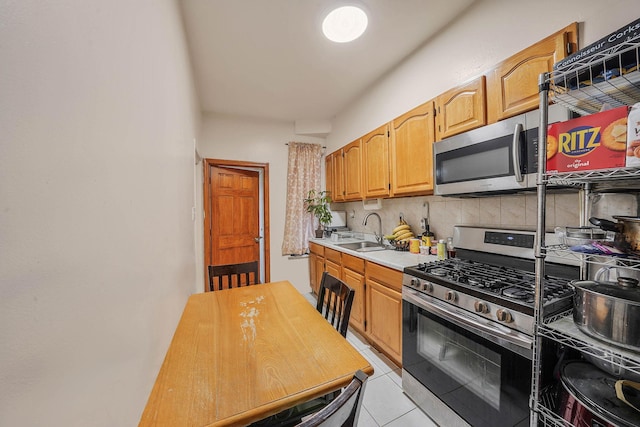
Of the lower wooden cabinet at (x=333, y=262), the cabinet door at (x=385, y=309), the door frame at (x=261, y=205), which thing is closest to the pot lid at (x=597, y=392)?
the cabinet door at (x=385, y=309)

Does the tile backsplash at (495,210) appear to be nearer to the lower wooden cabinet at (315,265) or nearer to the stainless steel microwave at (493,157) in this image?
the stainless steel microwave at (493,157)

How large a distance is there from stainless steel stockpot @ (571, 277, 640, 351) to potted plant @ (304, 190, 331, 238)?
2899 millimetres

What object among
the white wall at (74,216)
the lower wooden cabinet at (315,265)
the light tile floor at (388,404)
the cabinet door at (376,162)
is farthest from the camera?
the lower wooden cabinet at (315,265)

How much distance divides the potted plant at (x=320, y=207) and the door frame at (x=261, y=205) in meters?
0.64

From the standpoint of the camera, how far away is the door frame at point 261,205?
3.38 metres

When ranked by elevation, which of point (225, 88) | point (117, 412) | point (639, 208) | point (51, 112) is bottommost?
point (117, 412)

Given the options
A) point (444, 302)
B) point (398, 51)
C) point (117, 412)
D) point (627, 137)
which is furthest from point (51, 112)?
point (398, 51)

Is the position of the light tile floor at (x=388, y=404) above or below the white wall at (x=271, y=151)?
below

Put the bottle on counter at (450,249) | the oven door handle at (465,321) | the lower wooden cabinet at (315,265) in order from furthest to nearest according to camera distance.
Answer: the lower wooden cabinet at (315,265)
the bottle on counter at (450,249)
the oven door handle at (465,321)

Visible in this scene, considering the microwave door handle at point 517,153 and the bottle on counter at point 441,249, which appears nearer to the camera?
the microwave door handle at point 517,153

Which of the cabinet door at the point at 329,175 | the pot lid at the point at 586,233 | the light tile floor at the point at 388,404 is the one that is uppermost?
the cabinet door at the point at 329,175

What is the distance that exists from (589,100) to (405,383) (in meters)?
1.88

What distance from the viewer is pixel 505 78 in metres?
1.51

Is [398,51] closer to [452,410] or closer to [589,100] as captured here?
[589,100]
